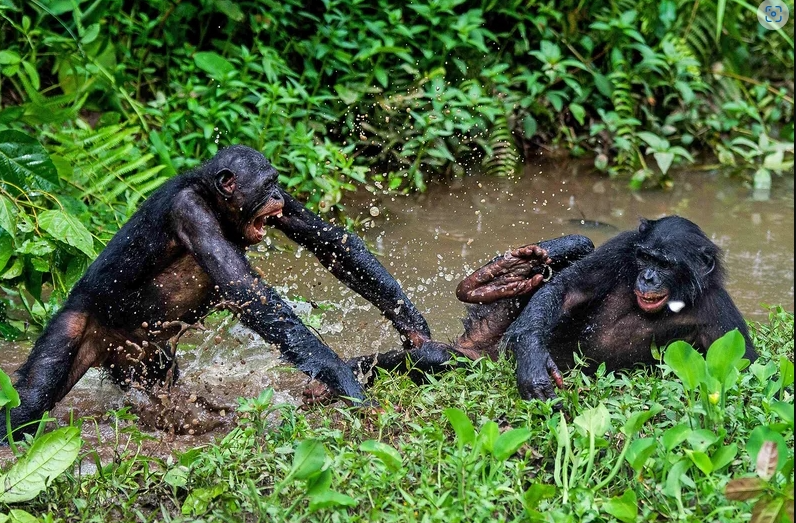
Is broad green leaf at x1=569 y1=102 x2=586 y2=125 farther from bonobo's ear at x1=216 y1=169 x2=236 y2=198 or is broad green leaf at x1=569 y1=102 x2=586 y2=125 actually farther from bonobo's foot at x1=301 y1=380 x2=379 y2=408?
bonobo's foot at x1=301 y1=380 x2=379 y2=408

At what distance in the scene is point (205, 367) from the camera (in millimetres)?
6465

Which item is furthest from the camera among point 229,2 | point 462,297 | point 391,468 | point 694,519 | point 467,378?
point 229,2

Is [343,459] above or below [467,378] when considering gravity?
above

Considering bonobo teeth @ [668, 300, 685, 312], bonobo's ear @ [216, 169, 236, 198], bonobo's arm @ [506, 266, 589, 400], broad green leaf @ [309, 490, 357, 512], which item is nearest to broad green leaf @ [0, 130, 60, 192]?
bonobo's ear @ [216, 169, 236, 198]

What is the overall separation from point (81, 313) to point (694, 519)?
3.38 m

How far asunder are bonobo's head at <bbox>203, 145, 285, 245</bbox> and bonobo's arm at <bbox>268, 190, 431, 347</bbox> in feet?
1.13

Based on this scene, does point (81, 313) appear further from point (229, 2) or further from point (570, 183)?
point (570, 183)

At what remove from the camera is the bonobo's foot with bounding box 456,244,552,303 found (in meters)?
5.83

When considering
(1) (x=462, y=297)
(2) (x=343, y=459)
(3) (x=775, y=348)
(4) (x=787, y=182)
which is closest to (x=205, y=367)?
(1) (x=462, y=297)

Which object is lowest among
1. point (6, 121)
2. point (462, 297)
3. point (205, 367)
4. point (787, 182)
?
point (787, 182)

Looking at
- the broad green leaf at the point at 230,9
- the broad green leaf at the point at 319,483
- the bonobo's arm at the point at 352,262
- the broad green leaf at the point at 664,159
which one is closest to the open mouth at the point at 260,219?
the bonobo's arm at the point at 352,262

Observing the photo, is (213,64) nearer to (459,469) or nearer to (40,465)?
(40,465)

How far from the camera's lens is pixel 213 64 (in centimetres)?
885

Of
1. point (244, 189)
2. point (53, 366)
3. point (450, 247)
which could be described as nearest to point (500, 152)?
point (450, 247)
